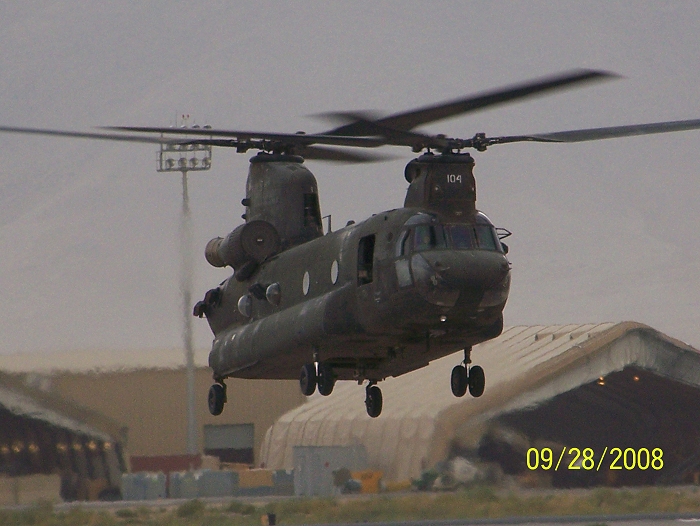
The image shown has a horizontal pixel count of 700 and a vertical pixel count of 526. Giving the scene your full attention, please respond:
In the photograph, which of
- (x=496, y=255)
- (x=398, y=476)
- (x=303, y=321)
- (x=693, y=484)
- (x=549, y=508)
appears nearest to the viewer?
(x=496, y=255)

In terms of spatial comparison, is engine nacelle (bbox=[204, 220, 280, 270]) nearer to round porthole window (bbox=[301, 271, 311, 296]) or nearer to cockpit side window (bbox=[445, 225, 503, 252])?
round porthole window (bbox=[301, 271, 311, 296])

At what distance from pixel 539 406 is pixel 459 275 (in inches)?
1140

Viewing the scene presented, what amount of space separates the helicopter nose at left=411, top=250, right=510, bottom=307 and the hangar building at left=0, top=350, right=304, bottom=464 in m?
24.3

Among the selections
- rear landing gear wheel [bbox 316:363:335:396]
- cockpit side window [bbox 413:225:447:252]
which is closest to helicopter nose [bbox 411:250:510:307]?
cockpit side window [bbox 413:225:447:252]

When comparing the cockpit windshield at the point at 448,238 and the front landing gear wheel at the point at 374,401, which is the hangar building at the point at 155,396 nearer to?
the front landing gear wheel at the point at 374,401

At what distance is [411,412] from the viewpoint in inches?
2003

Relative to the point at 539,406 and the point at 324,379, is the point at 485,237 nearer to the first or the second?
the point at 324,379

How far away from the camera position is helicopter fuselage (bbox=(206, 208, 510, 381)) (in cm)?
2309

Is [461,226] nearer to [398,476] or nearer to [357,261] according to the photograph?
[357,261]

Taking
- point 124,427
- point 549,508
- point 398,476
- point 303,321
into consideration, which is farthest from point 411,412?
point 303,321

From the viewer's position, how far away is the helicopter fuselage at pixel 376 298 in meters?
23.1

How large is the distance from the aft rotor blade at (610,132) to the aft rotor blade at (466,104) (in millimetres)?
1489

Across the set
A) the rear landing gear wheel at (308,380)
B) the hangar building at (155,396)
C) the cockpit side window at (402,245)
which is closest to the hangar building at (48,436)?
the hangar building at (155,396)

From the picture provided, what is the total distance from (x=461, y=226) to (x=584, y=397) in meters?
31.1
